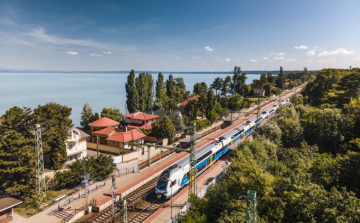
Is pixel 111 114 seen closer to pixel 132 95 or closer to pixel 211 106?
pixel 132 95

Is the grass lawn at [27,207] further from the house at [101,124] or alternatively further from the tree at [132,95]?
the tree at [132,95]

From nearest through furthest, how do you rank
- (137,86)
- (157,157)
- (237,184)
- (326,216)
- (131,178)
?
(326,216), (237,184), (131,178), (157,157), (137,86)

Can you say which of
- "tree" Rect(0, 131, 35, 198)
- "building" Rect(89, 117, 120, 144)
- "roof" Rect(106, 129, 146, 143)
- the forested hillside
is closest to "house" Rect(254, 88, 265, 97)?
the forested hillside

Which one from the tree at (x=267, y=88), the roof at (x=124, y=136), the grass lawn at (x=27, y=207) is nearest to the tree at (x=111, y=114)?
the roof at (x=124, y=136)

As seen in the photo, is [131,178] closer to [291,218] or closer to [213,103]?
[291,218]

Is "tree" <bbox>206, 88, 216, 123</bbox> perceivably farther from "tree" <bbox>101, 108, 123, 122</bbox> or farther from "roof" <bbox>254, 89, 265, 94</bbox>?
"roof" <bbox>254, 89, 265, 94</bbox>

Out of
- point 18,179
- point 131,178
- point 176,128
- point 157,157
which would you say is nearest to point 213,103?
point 176,128
